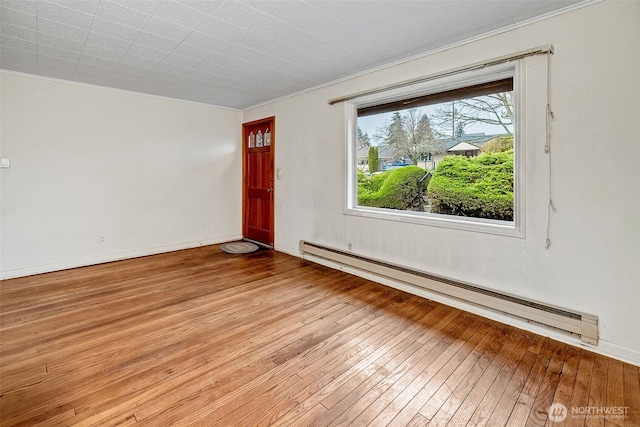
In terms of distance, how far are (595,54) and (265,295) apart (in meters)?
3.32

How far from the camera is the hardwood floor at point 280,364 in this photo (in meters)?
1.60

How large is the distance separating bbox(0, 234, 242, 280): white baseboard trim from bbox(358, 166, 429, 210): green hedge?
9.69 feet

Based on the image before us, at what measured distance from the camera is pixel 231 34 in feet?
8.54

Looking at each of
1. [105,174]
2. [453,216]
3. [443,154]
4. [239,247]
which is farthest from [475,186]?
[105,174]

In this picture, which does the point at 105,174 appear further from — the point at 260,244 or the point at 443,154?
the point at 443,154

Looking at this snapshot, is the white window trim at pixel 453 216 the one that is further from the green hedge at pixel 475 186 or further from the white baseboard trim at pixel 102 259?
the white baseboard trim at pixel 102 259

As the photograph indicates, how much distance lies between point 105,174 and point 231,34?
9.59ft

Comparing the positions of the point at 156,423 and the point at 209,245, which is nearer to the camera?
the point at 156,423

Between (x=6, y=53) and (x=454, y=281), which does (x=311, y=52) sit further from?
(x=6, y=53)

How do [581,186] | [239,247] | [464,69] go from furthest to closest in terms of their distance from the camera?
[239,247] < [464,69] < [581,186]

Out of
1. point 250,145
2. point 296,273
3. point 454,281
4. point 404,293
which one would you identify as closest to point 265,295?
point 296,273

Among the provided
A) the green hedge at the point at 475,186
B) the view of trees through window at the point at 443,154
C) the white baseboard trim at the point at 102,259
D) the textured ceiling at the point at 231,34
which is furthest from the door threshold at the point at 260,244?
the green hedge at the point at 475,186

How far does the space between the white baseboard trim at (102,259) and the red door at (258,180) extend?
56 cm

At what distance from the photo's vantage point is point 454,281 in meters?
2.85
